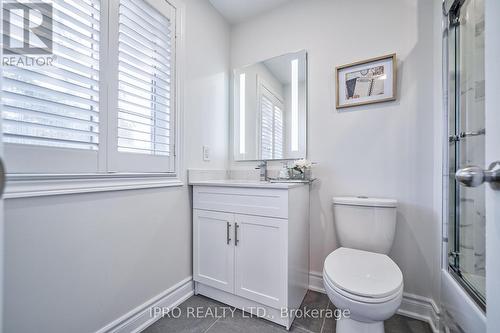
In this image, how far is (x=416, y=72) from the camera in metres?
1.43

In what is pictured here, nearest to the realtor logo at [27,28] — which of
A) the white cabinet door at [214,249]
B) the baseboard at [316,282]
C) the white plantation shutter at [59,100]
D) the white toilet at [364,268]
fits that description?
the white plantation shutter at [59,100]

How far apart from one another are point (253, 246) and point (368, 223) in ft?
2.52

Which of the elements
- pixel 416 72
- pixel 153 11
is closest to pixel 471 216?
pixel 416 72

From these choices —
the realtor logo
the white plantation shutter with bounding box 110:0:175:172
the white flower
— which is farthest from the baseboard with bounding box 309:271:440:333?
the realtor logo

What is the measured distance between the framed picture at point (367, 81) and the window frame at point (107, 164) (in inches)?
49.4

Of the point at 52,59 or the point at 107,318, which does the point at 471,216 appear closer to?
the point at 107,318

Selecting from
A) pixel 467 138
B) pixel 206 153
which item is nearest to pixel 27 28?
pixel 206 153

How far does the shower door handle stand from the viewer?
16.4 inches

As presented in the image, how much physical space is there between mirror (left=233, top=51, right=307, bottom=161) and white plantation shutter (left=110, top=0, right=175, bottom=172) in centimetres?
72

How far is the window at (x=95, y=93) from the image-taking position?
2.90 feet

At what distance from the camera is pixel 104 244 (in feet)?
3.73

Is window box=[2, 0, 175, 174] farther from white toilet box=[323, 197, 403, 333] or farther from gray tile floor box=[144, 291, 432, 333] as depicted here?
white toilet box=[323, 197, 403, 333]

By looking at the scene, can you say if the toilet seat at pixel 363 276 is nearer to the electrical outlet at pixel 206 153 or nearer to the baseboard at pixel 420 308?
the baseboard at pixel 420 308

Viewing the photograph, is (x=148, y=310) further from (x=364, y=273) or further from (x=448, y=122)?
(x=448, y=122)
